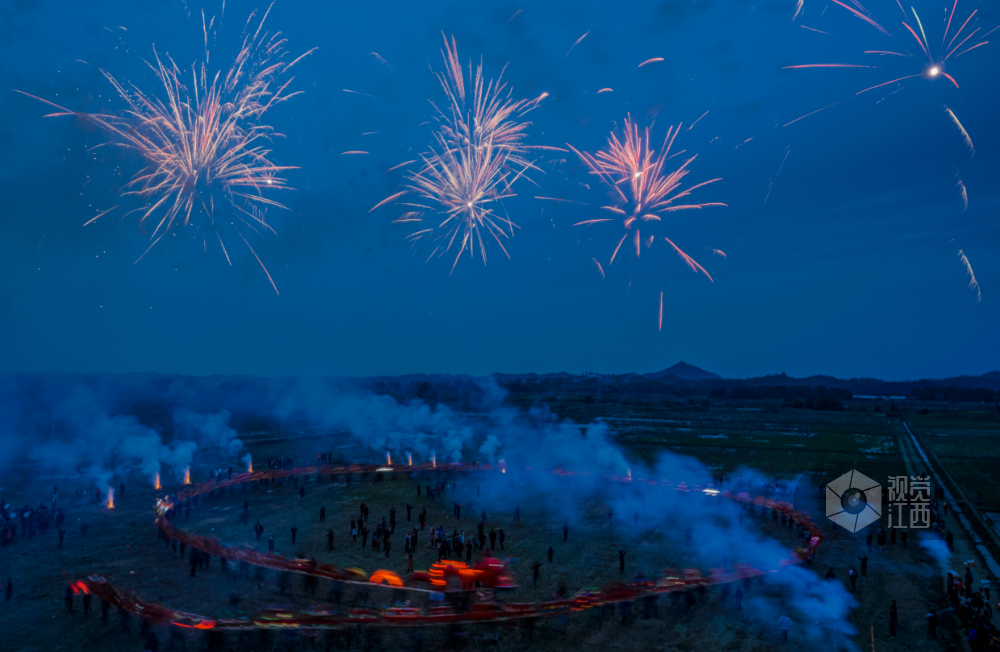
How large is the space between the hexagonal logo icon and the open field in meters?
4.03

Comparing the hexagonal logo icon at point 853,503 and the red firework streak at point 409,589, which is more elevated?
the red firework streak at point 409,589

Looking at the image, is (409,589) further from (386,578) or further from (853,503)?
(853,503)

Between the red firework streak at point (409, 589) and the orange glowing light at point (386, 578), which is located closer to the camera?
the red firework streak at point (409, 589)

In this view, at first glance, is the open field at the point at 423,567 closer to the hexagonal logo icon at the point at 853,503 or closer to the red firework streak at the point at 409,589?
the red firework streak at the point at 409,589

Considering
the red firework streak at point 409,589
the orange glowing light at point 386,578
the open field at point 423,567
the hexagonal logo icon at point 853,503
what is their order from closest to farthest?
the open field at point 423,567, the red firework streak at point 409,589, the orange glowing light at point 386,578, the hexagonal logo icon at point 853,503

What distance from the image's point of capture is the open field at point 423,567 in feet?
52.6

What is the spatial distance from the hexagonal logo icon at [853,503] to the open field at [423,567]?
4029mm

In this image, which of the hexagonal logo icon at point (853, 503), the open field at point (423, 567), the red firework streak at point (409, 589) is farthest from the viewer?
the hexagonal logo icon at point (853, 503)

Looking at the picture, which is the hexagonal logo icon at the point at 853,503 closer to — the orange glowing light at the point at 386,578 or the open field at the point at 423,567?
the open field at the point at 423,567

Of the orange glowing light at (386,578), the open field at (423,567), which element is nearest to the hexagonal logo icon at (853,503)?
the open field at (423,567)

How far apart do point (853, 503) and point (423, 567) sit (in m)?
27.2

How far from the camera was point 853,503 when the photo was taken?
1236 inches

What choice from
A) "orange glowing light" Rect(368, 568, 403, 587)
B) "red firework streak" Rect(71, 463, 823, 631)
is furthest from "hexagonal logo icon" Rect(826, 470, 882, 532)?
"orange glowing light" Rect(368, 568, 403, 587)

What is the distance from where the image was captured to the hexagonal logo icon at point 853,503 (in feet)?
93.9
